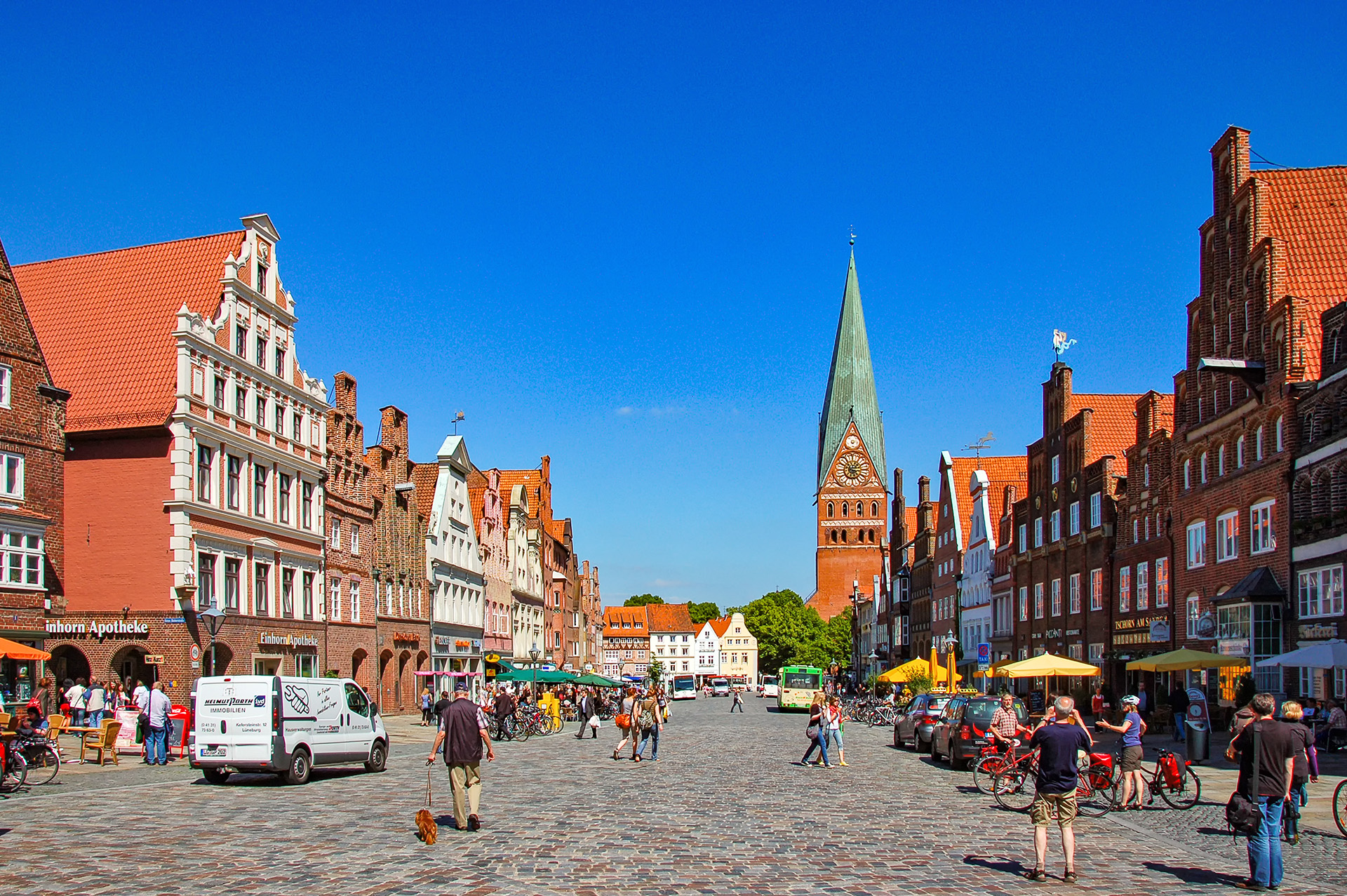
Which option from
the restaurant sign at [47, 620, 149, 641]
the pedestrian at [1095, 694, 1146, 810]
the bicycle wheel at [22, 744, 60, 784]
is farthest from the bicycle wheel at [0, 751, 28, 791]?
the pedestrian at [1095, 694, 1146, 810]

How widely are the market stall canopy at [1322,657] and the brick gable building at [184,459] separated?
28737 millimetres

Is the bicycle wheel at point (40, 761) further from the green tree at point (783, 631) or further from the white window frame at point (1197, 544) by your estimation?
the green tree at point (783, 631)

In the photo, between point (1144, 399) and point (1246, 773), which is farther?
point (1144, 399)

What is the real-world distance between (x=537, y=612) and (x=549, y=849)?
2974 inches

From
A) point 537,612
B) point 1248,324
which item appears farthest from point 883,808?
point 537,612

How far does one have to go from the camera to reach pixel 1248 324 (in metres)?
37.7

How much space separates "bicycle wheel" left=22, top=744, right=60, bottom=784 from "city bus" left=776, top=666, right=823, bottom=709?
2230 inches

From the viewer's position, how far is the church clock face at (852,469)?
164 metres

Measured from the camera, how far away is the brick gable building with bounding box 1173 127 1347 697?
34938mm

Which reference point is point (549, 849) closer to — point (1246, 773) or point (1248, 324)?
point (1246, 773)

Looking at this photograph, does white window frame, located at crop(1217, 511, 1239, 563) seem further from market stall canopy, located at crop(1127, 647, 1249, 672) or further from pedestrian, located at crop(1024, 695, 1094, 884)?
pedestrian, located at crop(1024, 695, 1094, 884)

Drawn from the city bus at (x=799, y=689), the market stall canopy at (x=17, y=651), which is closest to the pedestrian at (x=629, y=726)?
the market stall canopy at (x=17, y=651)

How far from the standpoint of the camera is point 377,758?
26375 mm

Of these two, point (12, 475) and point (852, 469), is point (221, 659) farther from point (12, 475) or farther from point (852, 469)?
point (852, 469)
